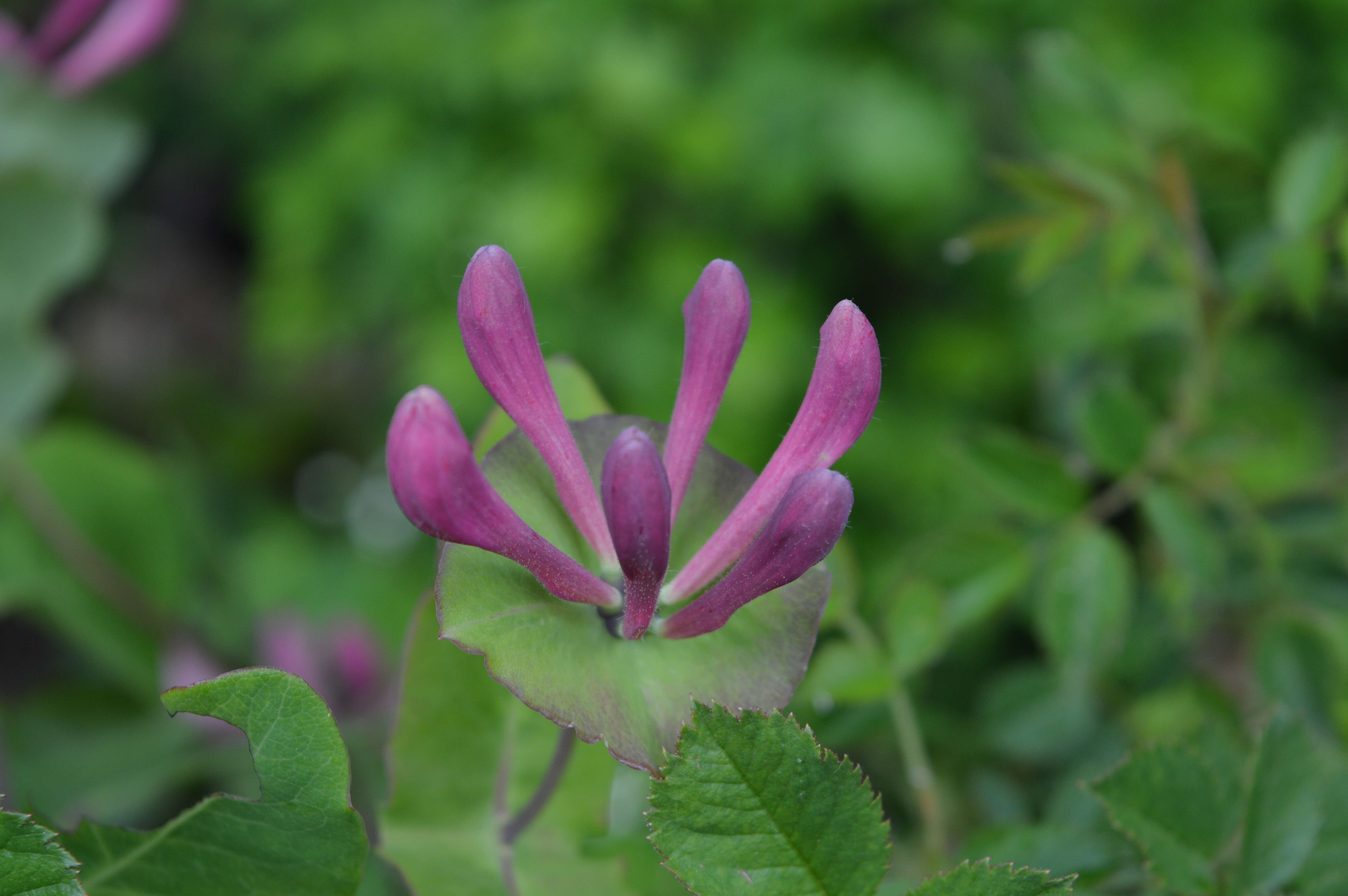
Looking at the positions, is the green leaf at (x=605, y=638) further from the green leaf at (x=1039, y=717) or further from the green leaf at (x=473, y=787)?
the green leaf at (x=1039, y=717)

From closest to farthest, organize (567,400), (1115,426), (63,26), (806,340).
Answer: (567,400) < (1115,426) < (63,26) < (806,340)

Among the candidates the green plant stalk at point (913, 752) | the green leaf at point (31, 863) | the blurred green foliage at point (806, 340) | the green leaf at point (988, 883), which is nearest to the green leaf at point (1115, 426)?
the blurred green foliage at point (806, 340)

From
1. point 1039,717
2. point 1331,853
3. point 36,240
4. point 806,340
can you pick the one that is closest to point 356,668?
point 36,240

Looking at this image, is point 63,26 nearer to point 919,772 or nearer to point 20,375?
point 20,375

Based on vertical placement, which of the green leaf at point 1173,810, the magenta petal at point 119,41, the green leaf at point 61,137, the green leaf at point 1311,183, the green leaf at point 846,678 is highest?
the magenta petal at point 119,41

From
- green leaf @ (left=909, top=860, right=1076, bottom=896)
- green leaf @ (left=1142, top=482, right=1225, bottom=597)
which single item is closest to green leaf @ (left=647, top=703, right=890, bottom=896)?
green leaf @ (left=909, top=860, right=1076, bottom=896)

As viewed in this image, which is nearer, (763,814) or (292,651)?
(763,814)

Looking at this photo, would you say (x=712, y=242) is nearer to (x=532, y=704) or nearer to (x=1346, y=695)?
(x=1346, y=695)

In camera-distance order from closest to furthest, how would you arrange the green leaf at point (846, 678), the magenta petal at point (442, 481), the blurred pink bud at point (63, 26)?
the magenta petal at point (442, 481)
the green leaf at point (846, 678)
the blurred pink bud at point (63, 26)
